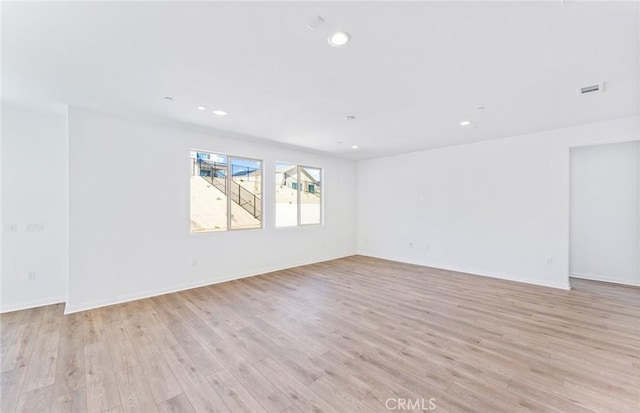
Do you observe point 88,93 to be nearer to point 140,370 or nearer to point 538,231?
point 140,370

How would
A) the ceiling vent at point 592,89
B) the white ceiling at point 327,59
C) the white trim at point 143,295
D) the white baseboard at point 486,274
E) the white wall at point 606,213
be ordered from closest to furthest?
1. the white ceiling at point 327,59
2. the ceiling vent at point 592,89
3. the white trim at point 143,295
4. the white baseboard at point 486,274
5. the white wall at point 606,213

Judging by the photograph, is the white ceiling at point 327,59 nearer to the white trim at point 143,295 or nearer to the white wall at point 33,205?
the white wall at point 33,205

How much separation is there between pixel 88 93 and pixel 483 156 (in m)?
6.37

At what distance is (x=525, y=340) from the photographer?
8.62ft

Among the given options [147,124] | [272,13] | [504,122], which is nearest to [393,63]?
[272,13]

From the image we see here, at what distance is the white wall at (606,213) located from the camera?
14.5 feet

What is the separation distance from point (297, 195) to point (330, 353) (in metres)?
4.18

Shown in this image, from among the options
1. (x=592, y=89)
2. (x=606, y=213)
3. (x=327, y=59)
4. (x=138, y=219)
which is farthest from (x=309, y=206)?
(x=606, y=213)

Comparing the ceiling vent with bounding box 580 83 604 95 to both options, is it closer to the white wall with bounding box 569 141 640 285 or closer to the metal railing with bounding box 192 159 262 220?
the white wall with bounding box 569 141 640 285

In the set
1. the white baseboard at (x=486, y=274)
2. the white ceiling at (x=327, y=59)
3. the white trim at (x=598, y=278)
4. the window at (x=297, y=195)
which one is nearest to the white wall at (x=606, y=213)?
the white trim at (x=598, y=278)

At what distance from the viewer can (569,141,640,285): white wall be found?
4.41 metres

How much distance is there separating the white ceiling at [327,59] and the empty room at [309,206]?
24mm

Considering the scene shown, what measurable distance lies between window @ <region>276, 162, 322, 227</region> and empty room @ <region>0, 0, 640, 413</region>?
0.21ft

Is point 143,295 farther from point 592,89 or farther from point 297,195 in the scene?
point 592,89
